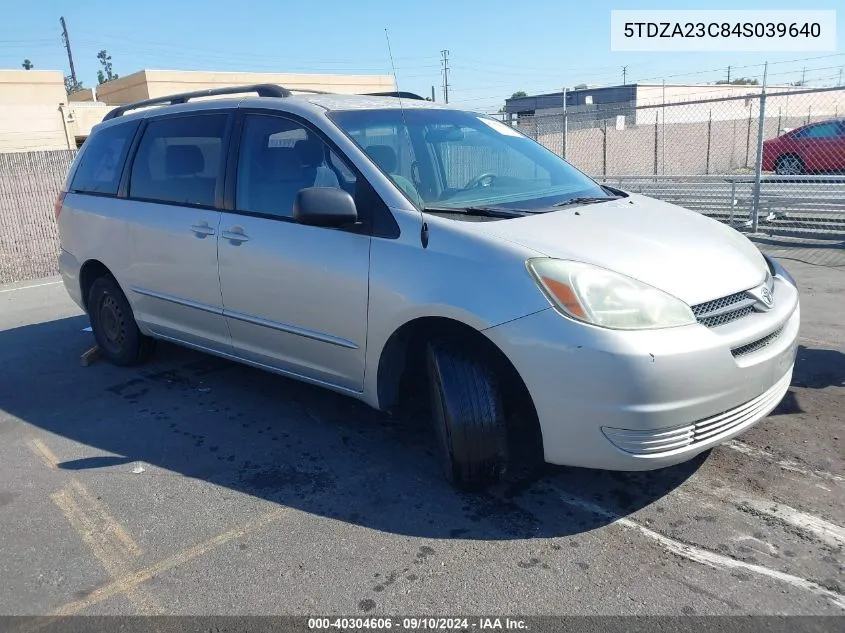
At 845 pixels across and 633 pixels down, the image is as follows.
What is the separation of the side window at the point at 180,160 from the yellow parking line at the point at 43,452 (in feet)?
5.57

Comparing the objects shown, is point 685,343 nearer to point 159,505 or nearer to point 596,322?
point 596,322

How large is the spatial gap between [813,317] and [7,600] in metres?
6.03

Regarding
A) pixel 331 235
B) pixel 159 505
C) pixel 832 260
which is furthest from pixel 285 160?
pixel 832 260

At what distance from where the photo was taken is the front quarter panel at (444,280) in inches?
116

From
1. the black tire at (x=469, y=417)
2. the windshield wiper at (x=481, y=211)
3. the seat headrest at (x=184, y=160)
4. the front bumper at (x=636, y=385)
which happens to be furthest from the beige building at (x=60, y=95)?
the front bumper at (x=636, y=385)

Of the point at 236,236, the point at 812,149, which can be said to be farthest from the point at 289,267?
the point at 812,149

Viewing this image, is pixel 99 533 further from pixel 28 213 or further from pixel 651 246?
pixel 28 213

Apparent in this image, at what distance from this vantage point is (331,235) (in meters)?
3.62

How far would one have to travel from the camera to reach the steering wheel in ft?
12.6

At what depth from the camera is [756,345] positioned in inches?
119

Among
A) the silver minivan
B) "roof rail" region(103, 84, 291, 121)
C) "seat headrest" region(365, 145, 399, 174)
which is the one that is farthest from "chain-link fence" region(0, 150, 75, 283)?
"seat headrest" region(365, 145, 399, 174)

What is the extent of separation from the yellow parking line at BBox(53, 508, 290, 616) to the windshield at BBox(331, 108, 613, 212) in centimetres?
167

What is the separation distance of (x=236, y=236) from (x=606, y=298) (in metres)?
2.24

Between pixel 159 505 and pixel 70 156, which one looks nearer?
pixel 159 505
